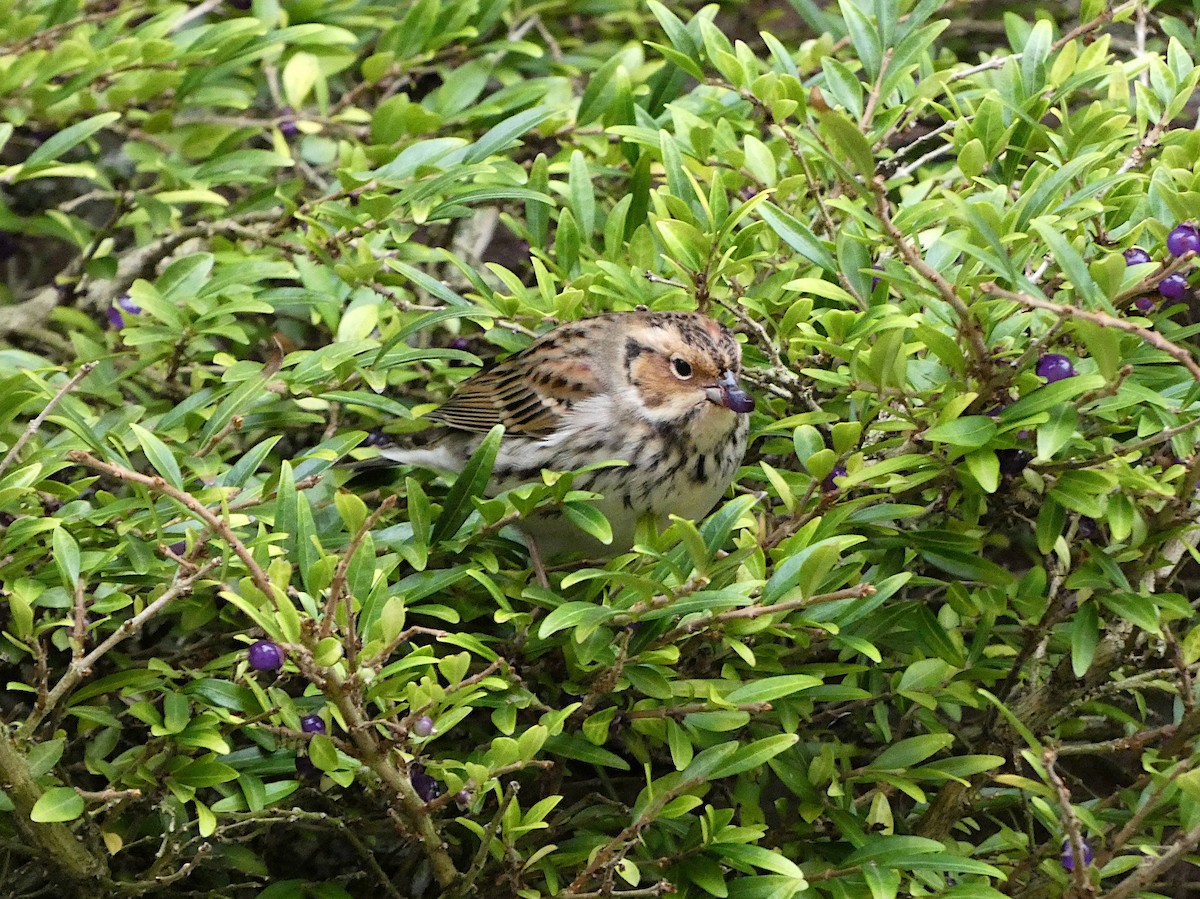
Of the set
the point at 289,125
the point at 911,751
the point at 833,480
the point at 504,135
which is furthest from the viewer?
the point at 289,125

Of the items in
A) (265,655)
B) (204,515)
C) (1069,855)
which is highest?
(204,515)

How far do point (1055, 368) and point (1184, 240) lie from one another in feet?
0.94

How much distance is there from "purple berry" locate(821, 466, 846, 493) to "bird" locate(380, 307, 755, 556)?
0.98 feet

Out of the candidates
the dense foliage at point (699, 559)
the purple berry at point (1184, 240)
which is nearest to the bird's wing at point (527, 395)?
the dense foliage at point (699, 559)

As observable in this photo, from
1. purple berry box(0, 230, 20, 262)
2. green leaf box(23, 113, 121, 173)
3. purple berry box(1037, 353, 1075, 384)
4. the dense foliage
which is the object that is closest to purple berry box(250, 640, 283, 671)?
the dense foliage

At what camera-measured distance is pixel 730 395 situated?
268cm

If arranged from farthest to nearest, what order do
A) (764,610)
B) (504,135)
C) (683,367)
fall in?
(504,135) → (683,367) → (764,610)

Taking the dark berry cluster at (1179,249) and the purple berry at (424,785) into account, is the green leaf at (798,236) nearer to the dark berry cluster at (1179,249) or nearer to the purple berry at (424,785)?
the dark berry cluster at (1179,249)

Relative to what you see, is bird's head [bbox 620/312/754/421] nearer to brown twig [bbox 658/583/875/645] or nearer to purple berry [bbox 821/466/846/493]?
purple berry [bbox 821/466/846/493]

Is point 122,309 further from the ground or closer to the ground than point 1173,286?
further from the ground

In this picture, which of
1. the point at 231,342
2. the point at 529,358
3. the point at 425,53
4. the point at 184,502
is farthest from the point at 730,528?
the point at 425,53

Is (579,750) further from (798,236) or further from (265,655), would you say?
(798,236)

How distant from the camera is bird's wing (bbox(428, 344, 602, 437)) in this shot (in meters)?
3.17

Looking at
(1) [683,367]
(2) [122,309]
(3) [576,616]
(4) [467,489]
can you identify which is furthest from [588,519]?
Result: (2) [122,309]
